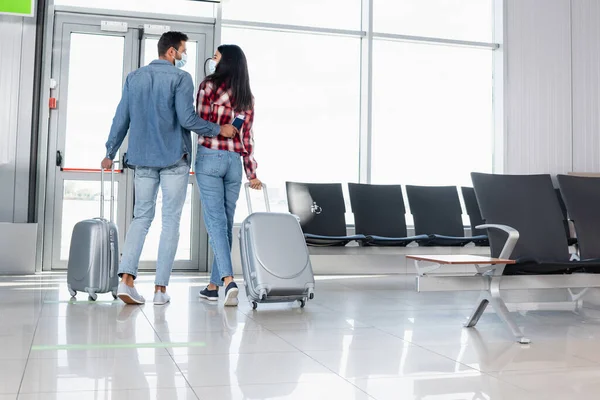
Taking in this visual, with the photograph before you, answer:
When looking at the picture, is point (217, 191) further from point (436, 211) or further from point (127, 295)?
point (436, 211)

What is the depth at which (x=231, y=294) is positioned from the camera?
3.57 metres

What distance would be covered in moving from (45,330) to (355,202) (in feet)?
11.3

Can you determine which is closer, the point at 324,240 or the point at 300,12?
the point at 324,240

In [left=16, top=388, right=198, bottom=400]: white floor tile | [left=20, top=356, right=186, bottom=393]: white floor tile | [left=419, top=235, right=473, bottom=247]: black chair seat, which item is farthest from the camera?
[left=419, top=235, right=473, bottom=247]: black chair seat

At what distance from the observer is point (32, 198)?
20.2 feet

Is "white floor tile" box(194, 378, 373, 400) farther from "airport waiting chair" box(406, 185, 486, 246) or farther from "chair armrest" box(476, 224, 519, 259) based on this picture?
"airport waiting chair" box(406, 185, 486, 246)

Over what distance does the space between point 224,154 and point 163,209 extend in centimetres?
47

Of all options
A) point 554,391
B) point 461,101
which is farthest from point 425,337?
point 461,101

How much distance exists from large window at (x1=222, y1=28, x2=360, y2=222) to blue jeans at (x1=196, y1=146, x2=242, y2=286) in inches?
125

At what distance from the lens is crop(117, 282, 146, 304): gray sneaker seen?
11.5ft

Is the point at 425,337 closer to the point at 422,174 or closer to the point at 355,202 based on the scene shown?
the point at 355,202

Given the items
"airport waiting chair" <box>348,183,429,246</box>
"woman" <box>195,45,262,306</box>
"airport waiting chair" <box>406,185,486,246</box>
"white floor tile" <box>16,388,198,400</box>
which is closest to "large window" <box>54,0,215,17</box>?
"airport waiting chair" <box>348,183,429,246</box>

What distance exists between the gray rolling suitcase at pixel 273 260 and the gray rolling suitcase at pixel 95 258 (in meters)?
0.83

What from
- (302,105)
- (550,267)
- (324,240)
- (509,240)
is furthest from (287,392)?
(302,105)
